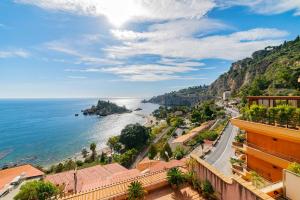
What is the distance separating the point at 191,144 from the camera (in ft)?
153

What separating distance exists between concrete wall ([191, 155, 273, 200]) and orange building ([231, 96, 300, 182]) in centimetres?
494

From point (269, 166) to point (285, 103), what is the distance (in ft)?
13.2

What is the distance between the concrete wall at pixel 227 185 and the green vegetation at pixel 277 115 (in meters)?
5.42

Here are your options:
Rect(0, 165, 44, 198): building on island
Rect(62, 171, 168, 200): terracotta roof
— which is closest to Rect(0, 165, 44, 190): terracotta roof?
Rect(0, 165, 44, 198): building on island

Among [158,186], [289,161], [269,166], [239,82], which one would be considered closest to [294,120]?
[289,161]

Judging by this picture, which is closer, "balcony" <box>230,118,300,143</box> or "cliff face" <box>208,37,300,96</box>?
"balcony" <box>230,118,300,143</box>

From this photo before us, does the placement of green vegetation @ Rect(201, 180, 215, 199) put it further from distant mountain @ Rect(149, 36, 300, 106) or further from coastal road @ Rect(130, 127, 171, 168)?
distant mountain @ Rect(149, 36, 300, 106)

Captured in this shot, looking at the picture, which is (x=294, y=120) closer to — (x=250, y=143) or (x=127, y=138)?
(x=250, y=143)

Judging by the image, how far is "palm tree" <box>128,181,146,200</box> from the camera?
9352mm

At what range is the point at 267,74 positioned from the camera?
91.7 m

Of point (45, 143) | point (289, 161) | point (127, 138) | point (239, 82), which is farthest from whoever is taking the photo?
point (239, 82)

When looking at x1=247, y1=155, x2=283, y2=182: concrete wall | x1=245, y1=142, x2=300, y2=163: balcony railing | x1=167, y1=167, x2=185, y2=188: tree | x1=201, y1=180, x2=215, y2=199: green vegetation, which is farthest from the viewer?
x1=247, y1=155, x2=283, y2=182: concrete wall

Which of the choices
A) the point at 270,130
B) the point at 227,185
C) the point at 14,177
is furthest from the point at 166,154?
the point at 227,185

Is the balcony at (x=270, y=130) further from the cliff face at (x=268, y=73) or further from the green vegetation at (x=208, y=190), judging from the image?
the cliff face at (x=268, y=73)
